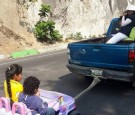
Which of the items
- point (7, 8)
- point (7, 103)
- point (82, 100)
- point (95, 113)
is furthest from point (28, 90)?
point (7, 8)

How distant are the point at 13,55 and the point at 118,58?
9843 millimetres

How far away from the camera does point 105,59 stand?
6781 mm

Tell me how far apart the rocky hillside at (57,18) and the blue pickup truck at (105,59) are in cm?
1022

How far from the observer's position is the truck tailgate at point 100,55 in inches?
253

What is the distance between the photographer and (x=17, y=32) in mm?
19922

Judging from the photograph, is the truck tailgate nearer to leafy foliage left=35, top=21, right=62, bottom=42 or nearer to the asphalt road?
the asphalt road

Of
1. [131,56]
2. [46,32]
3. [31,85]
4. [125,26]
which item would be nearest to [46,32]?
[46,32]

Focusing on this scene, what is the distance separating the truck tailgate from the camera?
643cm

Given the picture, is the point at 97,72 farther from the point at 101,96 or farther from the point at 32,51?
→ the point at 32,51

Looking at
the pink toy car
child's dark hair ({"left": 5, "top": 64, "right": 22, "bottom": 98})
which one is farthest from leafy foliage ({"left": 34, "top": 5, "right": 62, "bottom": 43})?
child's dark hair ({"left": 5, "top": 64, "right": 22, "bottom": 98})

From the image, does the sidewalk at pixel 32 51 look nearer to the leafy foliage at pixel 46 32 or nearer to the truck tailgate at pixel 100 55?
the leafy foliage at pixel 46 32

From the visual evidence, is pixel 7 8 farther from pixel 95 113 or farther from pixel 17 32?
pixel 95 113

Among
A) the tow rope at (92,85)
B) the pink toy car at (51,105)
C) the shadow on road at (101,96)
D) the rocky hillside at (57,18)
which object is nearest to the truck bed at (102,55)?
the tow rope at (92,85)

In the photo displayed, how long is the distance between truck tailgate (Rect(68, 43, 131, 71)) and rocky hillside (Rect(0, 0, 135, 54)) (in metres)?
10.2
